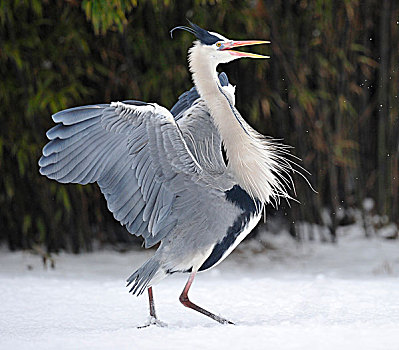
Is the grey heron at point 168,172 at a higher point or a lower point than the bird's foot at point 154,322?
higher

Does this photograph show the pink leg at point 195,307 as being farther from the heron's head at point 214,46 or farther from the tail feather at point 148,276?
the heron's head at point 214,46

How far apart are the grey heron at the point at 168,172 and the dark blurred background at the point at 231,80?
171cm

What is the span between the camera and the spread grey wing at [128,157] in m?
2.88

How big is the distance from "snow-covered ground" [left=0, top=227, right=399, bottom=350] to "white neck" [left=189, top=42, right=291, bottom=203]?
57 centimetres

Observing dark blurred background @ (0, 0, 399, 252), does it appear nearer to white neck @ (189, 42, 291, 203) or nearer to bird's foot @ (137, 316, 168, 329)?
white neck @ (189, 42, 291, 203)

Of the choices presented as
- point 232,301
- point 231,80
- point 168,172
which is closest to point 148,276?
point 168,172

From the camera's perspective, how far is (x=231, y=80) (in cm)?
520

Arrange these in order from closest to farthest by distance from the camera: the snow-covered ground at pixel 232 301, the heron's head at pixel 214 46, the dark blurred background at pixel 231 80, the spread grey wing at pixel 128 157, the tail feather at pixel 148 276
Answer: the snow-covered ground at pixel 232 301 < the spread grey wing at pixel 128 157 < the tail feather at pixel 148 276 < the heron's head at pixel 214 46 < the dark blurred background at pixel 231 80

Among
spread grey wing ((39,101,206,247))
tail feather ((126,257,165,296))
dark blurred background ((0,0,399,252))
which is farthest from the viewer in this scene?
dark blurred background ((0,0,399,252))

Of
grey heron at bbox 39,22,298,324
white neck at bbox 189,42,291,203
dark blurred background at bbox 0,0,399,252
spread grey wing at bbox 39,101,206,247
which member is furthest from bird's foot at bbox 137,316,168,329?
dark blurred background at bbox 0,0,399,252

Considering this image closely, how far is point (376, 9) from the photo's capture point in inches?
209

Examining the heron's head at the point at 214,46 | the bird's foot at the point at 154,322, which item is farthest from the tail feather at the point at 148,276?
the heron's head at the point at 214,46

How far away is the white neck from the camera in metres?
3.09

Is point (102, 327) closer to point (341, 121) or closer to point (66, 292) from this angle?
point (66, 292)
